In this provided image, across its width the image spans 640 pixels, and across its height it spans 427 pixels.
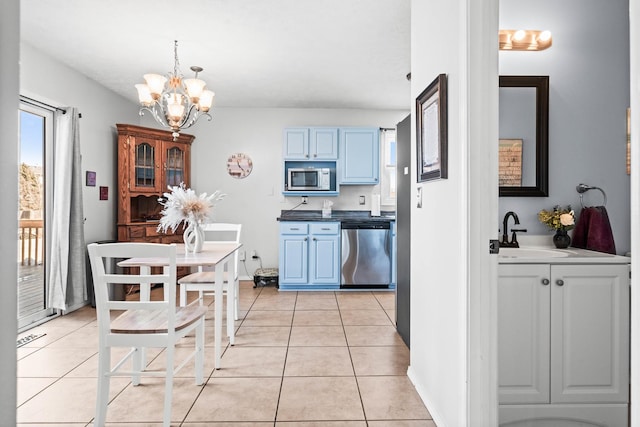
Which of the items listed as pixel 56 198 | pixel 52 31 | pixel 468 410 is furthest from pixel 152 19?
pixel 468 410

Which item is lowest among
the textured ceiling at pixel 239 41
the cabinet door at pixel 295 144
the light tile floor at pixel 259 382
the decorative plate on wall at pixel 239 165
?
the light tile floor at pixel 259 382

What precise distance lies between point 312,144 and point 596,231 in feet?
12.2

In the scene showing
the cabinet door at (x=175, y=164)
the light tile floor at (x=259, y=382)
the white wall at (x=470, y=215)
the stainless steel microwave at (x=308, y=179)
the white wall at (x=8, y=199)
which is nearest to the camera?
the white wall at (x=8, y=199)

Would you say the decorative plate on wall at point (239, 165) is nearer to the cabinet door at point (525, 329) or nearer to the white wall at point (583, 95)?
the white wall at point (583, 95)

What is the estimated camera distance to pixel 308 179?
5.29 meters

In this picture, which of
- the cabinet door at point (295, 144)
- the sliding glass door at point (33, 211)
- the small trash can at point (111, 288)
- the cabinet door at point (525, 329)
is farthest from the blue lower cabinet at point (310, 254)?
the cabinet door at point (525, 329)

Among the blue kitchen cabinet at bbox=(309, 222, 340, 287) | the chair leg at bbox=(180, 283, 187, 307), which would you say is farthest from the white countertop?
the blue kitchen cabinet at bbox=(309, 222, 340, 287)

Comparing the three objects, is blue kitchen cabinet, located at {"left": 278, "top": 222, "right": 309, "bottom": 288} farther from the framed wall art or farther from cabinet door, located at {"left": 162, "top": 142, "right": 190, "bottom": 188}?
the framed wall art

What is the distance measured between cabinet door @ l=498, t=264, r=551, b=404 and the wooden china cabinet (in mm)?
4285

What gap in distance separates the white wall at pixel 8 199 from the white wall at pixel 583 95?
2.47 metres

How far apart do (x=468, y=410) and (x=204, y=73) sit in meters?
3.99

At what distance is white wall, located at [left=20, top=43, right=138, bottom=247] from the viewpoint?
3.50 m

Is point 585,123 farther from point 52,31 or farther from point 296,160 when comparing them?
point 52,31

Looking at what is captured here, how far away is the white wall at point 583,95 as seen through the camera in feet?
7.59
